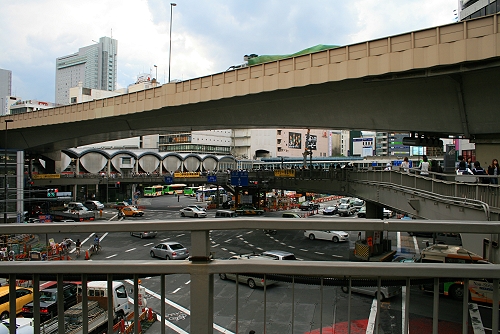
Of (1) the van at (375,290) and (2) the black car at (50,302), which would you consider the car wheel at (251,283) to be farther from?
(2) the black car at (50,302)

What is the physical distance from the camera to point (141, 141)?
91.3 metres

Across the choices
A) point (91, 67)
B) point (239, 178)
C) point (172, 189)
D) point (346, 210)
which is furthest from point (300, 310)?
point (91, 67)

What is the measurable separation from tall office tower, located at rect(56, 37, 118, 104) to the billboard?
370 ft

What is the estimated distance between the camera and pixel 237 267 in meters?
2.49

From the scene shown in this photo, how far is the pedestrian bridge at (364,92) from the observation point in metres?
13.4

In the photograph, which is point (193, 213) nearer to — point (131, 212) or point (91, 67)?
point (131, 212)

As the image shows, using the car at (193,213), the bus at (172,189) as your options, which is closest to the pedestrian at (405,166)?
the car at (193,213)

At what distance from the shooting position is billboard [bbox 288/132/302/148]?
98750 millimetres

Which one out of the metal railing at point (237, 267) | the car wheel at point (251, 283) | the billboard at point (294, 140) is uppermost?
the billboard at point (294, 140)

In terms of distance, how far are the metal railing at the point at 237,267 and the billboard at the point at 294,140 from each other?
3804 inches

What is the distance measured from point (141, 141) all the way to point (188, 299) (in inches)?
3659

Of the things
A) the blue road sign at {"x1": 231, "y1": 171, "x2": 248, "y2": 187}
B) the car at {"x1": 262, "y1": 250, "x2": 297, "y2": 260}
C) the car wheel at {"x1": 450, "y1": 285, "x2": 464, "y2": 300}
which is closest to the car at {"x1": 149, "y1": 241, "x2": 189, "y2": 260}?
the car at {"x1": 262, "y1": 250, "x2": 297, "y2": 260}

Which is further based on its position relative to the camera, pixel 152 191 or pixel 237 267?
pixel 152 191

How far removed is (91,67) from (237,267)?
643 ft
